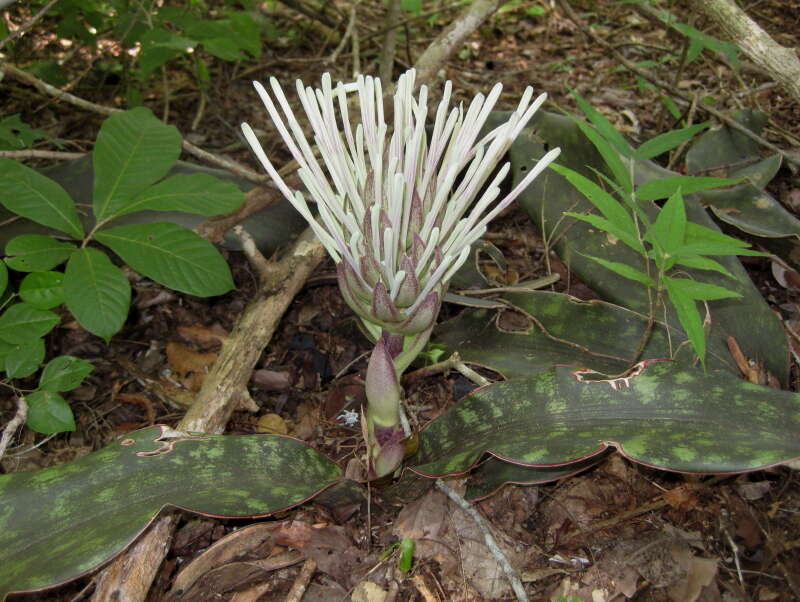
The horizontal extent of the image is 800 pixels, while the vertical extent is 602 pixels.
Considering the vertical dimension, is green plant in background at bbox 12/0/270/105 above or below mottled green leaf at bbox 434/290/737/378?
above

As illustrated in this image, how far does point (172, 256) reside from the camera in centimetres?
121

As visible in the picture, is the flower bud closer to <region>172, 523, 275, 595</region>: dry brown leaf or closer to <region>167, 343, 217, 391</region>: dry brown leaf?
<region>172, 523, 275, 595</region>: dry brown leaf

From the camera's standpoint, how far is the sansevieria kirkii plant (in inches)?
31.4

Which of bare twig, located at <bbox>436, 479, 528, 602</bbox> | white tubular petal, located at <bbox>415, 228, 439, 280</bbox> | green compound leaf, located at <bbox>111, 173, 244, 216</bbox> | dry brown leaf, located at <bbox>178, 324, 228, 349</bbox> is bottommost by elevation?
dry brown leaf, located at <bbox>178, 324, 228, 349</bbox>

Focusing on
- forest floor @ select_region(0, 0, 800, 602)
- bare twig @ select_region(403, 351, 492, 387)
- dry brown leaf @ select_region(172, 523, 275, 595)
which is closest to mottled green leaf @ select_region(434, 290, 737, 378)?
bare twig @ select_region(403, 351, 492, 387)

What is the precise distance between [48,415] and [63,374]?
3.1 inches

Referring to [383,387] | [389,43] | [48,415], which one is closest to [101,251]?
[48,415]

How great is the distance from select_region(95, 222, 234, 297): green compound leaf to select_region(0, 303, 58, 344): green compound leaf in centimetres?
17

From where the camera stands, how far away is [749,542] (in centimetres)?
103

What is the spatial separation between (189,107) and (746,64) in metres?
1.90

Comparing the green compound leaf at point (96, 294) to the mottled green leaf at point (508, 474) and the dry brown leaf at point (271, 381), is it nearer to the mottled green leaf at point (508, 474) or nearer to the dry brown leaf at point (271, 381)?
the dry brown leaf at point (271, 381)

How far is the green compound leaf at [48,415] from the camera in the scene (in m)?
1.11

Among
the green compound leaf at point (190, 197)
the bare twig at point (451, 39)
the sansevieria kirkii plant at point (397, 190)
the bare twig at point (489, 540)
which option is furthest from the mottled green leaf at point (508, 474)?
the bare twig at point (451, 39)

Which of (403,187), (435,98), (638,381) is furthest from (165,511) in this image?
(435,98)
